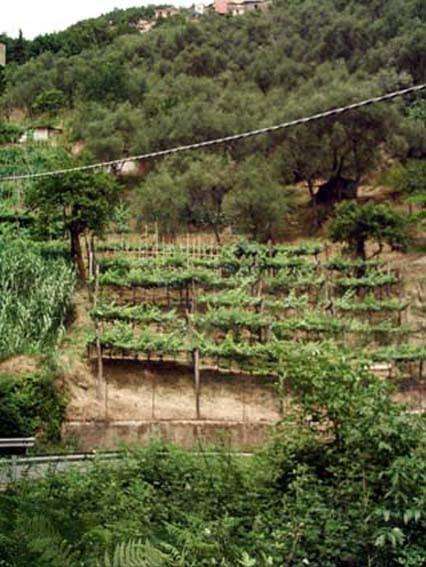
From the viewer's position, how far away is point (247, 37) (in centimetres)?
4388

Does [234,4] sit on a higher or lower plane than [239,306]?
higher

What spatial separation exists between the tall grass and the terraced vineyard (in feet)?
3.26

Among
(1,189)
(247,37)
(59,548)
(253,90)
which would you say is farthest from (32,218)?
(247,37)

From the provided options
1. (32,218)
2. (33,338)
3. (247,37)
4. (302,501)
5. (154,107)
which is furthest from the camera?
(247,37)

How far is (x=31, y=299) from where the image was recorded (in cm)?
1702

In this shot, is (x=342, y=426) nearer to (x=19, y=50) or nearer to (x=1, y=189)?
(x=1, y=189)

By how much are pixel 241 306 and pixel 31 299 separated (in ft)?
17.4

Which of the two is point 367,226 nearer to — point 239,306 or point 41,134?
point 239,306

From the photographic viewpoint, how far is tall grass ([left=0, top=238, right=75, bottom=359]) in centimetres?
1577

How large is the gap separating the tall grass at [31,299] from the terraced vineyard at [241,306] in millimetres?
994

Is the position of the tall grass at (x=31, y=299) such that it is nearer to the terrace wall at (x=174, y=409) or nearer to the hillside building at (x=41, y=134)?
the terrace wall at (x=174, y=409)

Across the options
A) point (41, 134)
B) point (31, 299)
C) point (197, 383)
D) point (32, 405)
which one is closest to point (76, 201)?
point (31, 299)

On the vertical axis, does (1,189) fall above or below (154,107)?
below

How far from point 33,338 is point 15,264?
9.41ft
